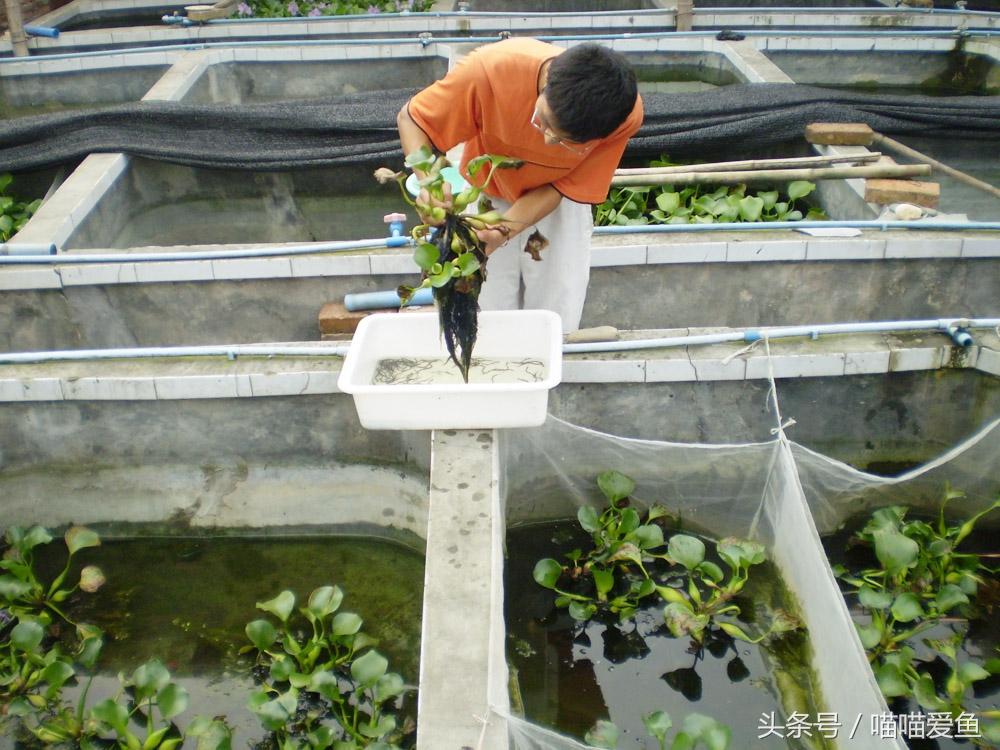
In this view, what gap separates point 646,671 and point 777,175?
2.70 metres

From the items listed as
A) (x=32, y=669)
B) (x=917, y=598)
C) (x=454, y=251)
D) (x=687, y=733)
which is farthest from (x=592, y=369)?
(x=32, y=669)

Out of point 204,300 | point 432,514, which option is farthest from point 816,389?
point 204,300

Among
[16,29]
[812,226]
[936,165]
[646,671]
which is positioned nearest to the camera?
[646,671]

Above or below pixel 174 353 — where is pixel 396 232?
Result: above

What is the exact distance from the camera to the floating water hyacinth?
2.50 metres

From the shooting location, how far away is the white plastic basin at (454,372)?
265cm

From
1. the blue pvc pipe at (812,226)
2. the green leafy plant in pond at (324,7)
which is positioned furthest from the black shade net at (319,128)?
the green leafy plant in pond at (324,7)

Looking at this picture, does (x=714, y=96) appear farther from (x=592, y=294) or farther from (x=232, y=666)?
(x=232, y=666)

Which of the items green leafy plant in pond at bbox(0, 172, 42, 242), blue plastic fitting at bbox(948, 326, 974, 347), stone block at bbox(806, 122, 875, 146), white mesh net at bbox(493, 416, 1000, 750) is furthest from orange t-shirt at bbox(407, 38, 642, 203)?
green leafy plant in pond at bbox(0, 172, 42, 242)

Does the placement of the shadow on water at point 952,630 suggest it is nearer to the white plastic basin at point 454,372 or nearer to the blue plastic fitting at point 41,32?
the white plastic basin at point 454,372

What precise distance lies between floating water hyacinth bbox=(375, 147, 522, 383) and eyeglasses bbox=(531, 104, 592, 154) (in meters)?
0.15

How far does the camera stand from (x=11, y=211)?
16.7 ft

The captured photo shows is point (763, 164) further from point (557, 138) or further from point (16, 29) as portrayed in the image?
point (16, 29)

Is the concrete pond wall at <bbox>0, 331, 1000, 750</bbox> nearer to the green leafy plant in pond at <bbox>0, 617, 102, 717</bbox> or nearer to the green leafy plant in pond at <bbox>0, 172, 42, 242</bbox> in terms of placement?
the green leafy plant in pond at <bbox>0, 617, 102, 717</bbox>
